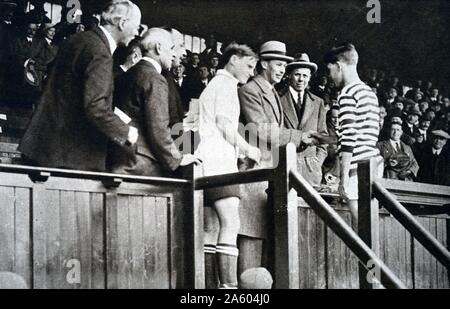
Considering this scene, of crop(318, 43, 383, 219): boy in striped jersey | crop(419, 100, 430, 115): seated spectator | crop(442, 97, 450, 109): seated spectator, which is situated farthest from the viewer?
crop(442, 97, 450, 109): seated spectator

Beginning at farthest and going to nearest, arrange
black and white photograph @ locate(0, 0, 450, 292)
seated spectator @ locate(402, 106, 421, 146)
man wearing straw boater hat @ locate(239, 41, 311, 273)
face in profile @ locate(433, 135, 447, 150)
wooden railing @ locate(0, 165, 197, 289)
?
face in profile @ locate(433, 135, 447, 150) < seated spectator @ locate(402, 106, 421, 146) < man wearing straw boater hat @ locate(239, 41, 311, 273) < black and white photograph @ locate(0, 0, 450, 292) < wooden railing @ locate(0, 165, 197, 289)

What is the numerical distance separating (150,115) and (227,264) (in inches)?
45.5

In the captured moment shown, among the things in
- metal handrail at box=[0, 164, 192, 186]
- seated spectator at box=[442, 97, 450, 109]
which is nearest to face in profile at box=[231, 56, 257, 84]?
metal handrail at box=[0, 164, 192, 186]

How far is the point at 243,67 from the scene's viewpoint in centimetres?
582

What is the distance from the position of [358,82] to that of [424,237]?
1.90 m

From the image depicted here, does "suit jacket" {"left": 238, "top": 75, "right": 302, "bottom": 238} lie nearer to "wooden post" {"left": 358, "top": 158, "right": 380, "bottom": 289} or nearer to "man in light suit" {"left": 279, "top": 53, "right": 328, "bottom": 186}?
"man in light suit" {"left": 279, "top": 53, "right": 328, "bottom": 186}

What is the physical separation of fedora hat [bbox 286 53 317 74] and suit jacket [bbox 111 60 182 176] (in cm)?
150

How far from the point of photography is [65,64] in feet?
16.2

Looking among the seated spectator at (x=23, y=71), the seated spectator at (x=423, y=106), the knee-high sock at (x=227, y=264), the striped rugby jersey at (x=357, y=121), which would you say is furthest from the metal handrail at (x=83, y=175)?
the seated spectator at (x=423, y=106)

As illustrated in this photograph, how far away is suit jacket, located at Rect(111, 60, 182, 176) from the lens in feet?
16.9

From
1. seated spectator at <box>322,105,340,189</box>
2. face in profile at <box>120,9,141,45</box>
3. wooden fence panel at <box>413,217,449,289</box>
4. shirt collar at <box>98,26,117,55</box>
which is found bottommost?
wooden fence panel at <box>413,217,449,289</box>

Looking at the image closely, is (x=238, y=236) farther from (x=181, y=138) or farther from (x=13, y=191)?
(x=13, y=191)

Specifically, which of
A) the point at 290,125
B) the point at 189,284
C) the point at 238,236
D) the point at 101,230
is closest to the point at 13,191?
the point at 101,230

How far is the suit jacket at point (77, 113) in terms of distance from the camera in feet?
15.6
